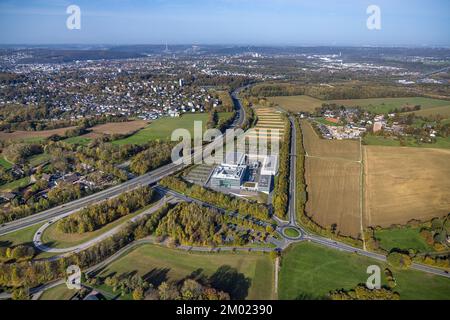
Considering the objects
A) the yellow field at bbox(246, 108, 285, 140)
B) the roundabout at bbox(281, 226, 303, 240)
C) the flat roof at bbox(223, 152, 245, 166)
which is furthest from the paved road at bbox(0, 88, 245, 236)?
the roundabout at bbox(281, 226, 303, 240)

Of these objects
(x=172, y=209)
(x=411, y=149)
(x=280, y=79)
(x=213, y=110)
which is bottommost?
(x=172, y=209)

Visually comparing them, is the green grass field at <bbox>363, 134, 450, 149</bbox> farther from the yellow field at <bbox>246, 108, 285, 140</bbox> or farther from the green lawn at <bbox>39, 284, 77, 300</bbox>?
the green lawn at <bbox>39, 284, 77, 300</bbox>

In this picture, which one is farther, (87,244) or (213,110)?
(213,110)

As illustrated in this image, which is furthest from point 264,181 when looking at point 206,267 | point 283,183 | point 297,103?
point 297,103

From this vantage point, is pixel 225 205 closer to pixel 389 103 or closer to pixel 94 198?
pixel 94 198

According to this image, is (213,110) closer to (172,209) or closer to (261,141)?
(261,141)
